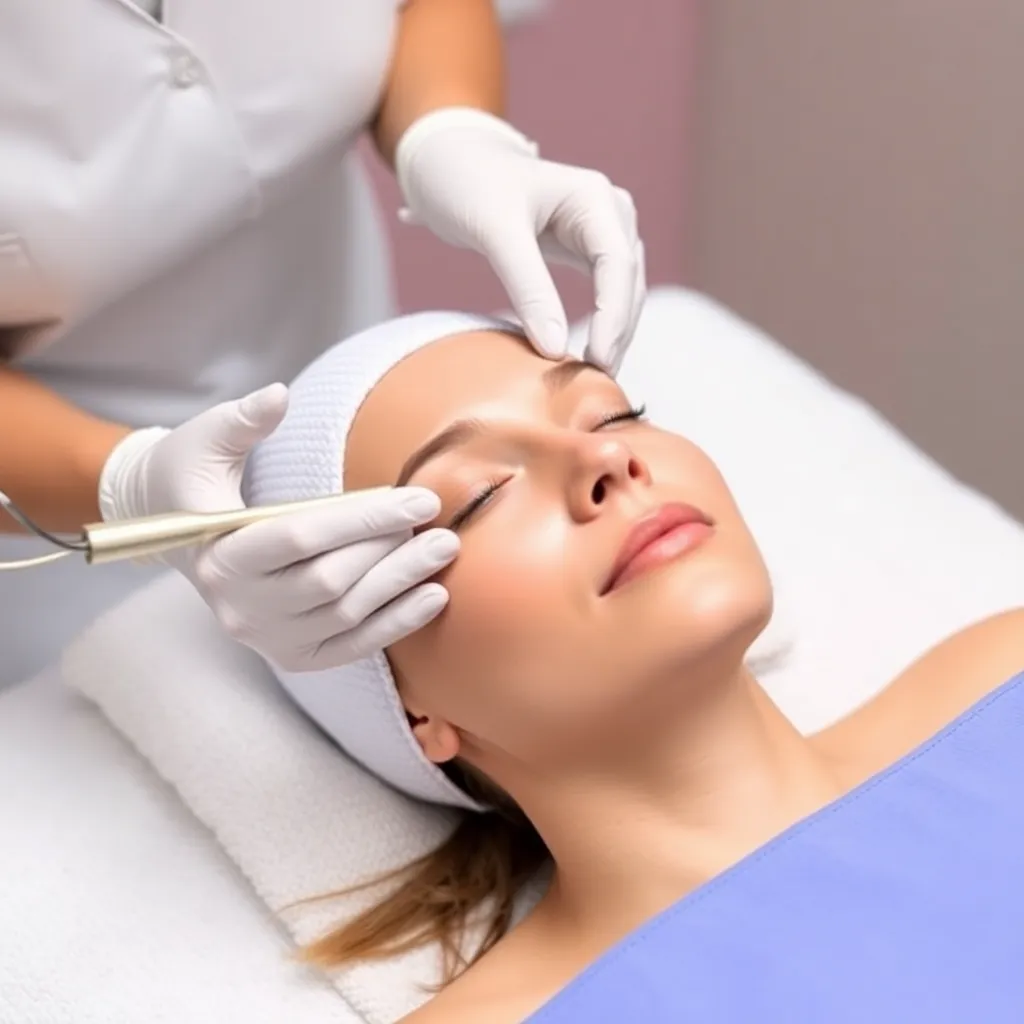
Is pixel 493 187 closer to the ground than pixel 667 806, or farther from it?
farther from it

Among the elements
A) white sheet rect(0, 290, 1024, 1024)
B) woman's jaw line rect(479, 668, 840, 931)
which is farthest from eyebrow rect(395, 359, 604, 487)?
white sheet rect(0, 290, 1024, 1024)

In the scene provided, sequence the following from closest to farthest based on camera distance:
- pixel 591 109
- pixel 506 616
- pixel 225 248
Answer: pixel 506 616 → pixel 225 248 → pixel 591 109

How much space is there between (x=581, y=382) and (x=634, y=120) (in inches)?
52.8

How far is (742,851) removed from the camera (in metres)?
1.09

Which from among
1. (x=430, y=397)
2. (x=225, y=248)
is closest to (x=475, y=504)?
(x=430, y=397)

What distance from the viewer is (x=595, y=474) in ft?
3.37

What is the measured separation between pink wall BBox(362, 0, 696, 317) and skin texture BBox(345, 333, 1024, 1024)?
1.11m

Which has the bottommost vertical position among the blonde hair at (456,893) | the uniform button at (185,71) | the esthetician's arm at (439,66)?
the blonde hair at (456,893)

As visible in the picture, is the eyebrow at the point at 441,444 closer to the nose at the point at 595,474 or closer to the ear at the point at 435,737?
the nose at the point at 595,474

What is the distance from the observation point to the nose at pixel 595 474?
1027 mm

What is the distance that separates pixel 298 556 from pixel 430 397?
18 cm

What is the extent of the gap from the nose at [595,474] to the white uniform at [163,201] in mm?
467

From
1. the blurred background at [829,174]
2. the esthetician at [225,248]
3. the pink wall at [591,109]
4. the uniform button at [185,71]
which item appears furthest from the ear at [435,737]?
the pink wall at [591,109]

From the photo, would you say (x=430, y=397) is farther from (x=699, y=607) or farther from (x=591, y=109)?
(x=591, y=109)
